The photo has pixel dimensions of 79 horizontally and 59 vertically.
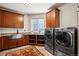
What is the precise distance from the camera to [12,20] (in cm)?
228

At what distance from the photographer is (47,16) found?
1985mm

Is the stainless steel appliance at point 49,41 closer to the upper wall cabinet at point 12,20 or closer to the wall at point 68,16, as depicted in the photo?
the wall at point 68,16

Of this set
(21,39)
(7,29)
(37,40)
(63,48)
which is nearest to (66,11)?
(63,48)

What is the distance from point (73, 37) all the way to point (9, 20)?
150 cm

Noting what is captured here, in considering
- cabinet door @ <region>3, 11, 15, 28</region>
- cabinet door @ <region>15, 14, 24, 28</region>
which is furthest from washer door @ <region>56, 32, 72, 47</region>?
cabinet door @ <region>3, 11, 15, 28</region>

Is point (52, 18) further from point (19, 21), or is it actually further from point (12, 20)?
point (12, 20)

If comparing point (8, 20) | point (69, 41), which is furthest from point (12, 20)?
point (69, 41)

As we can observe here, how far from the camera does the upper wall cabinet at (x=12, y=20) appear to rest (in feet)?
6.76

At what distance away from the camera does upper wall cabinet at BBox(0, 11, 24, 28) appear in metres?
2.06

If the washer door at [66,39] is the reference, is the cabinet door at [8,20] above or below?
above

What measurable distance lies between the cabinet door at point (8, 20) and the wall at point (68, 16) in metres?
1.00

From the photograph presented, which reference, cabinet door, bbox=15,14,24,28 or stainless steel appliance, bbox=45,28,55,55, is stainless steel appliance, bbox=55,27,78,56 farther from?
cabinet door, bbox=15,14,24,28

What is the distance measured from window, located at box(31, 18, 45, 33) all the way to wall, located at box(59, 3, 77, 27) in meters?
0.35

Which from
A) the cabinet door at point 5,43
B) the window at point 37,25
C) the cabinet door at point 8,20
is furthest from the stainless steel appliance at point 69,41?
the cabinet door at point 5,43
